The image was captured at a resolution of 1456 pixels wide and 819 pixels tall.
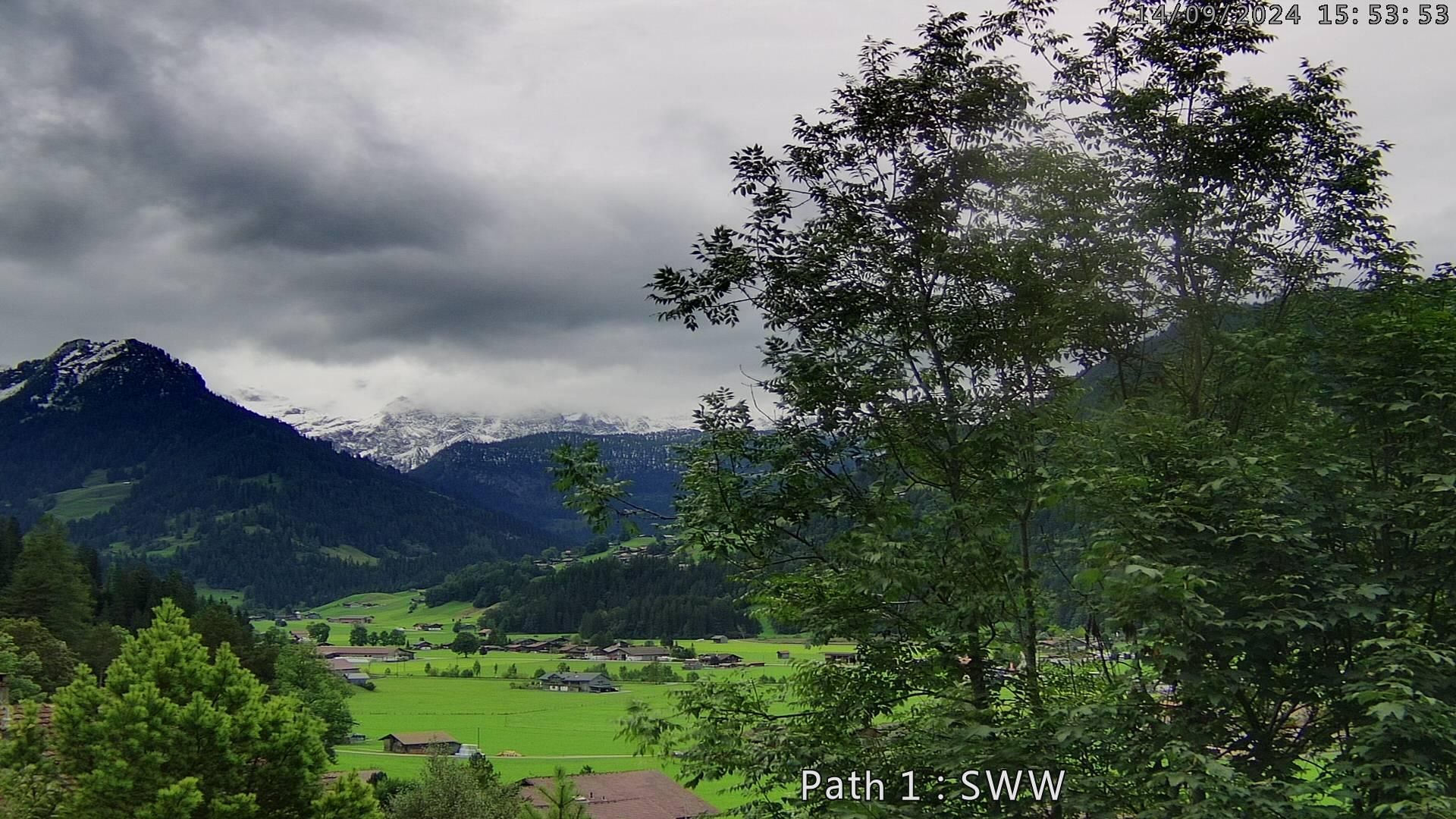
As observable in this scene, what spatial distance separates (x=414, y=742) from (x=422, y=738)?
1.53 metres

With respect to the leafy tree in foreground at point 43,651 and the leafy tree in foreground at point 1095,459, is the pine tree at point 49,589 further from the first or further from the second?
the leafy tree in foreground at point 1095,459

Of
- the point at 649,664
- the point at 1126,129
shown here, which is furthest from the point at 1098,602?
the point at 649,664

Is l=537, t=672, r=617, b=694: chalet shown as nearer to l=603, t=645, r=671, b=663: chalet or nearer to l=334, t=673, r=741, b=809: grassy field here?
l=334, t=673, r=741, b=809: grassy field

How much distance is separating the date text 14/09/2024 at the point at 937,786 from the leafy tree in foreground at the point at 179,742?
1915 centimetres

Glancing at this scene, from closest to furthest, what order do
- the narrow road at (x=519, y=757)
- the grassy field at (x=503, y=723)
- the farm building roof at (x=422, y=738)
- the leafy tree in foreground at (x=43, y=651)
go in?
the leafy tree in foreground at (x=43, y=651), the grassy field at (x=503, y=723), the narrow road at (x=519, y=757), the farm building roof at (x=422, y=738)

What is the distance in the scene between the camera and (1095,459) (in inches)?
374

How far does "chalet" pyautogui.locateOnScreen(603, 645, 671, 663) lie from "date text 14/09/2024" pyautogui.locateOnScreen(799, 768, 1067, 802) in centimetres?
16975

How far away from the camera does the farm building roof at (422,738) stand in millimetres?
89694

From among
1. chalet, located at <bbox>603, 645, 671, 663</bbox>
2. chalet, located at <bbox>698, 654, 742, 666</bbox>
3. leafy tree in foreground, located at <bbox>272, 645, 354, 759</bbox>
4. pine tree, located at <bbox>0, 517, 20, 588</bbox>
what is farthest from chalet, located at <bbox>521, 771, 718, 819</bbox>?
chalet, located at <bbox>603, 645, 671, 663</bbox>

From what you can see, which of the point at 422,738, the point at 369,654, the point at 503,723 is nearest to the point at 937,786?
the point at 422,738

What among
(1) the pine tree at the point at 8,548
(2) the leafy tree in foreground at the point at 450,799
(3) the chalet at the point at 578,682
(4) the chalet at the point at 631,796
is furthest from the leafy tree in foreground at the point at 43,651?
(3) the chalet at the point at 578,682

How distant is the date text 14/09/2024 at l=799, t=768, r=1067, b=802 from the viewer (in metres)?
9.49

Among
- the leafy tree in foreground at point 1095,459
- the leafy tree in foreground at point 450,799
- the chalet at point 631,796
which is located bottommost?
the chalet at point 631,796

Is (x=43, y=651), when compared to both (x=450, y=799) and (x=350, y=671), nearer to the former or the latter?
(x=450, y=799)
